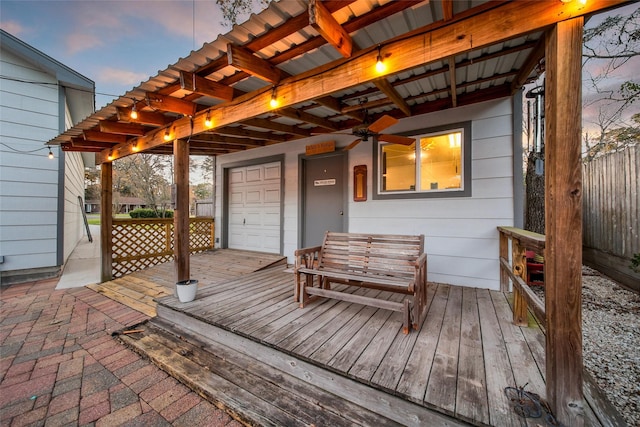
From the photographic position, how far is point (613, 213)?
4.32 meters

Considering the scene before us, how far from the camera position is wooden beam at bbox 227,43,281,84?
2012mm

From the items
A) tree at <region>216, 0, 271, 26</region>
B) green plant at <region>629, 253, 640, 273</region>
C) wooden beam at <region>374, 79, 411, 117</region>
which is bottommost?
green plant at <region>629, 253, 640, 273</region>

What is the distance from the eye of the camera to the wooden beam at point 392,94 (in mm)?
2648

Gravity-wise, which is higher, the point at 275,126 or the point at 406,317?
the point at 275,126

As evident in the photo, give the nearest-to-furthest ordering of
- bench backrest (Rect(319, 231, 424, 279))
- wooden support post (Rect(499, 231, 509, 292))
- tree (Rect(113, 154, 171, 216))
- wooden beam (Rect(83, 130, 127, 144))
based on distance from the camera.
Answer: bench backrest (Rect(319, 231, 424, 279)) < wooden support post (Rect(499, 231, 509, 292)) < wooden beam (Rect(83, 130, 127, 144)) < tree (Rect(113, 154, 171, 216))

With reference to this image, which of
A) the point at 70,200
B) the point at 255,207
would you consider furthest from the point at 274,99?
the point at 70,200

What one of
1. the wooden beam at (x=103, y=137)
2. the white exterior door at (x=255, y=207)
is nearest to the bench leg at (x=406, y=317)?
the white exterior door at (x=255, y=207)

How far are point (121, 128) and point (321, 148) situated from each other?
320cm

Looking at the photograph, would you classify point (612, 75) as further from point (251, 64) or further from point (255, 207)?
point (255, 207)

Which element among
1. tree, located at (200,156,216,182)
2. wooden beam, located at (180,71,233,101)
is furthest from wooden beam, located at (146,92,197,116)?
tree, located at (200,156,216,182)

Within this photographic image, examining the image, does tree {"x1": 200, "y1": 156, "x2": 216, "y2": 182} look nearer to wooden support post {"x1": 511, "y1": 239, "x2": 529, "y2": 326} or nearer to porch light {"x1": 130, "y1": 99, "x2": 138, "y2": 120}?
porch light {"x1": 130, "y1": 99, "x2": 138, "y2": 120}

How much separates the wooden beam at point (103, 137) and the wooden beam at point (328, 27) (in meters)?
4.52

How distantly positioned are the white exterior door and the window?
2.48m

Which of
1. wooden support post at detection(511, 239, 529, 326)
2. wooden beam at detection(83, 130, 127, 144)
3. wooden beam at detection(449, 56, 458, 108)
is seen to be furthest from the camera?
wooden beam at detection(83, 130, 127, 144)
